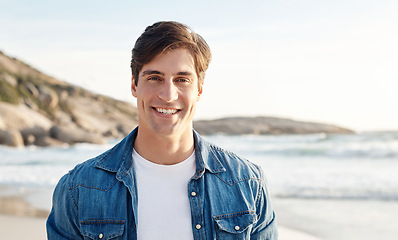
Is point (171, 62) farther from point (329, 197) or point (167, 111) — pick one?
point (329, 197)

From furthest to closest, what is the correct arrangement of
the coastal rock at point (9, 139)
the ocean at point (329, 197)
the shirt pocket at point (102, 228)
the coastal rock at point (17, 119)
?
the coastal rock at point (17, 119) < the coastal rock at point (9, 139) < the ocean at point (329, 197) < the shirt pocket at point (102, 228)

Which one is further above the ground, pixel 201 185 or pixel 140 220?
pixel 201 185

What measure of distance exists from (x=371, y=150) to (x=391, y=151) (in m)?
0.87

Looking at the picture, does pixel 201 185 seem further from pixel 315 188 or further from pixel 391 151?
pixel 391 151

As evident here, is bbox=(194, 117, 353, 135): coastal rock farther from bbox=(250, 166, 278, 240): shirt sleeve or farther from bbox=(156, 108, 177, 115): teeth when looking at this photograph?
bbox=(156, 108, 177, 115): teeth

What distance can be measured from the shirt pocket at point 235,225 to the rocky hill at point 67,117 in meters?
30.6

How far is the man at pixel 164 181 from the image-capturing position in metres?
2.32

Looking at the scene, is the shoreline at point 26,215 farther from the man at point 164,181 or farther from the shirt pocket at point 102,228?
the shirt pocket at point 102,228

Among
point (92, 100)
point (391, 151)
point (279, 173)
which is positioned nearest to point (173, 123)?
point (279, 173)

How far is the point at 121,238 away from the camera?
2.29 meters

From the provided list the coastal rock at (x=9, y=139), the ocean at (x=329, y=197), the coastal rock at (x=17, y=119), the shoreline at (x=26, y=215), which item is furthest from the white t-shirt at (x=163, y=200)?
the coastal rock at (x=17, y=119)

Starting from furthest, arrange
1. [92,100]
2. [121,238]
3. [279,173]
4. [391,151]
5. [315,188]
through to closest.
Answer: [92,100] < [391,151] < [279,173] < [315,188] < [121,238]

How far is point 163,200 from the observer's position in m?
2.37

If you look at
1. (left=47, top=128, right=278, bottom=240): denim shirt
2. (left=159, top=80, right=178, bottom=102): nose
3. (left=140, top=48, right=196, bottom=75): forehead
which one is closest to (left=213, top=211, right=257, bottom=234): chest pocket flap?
(left=47, top=128, right=278, bottom=240): denim shirt
